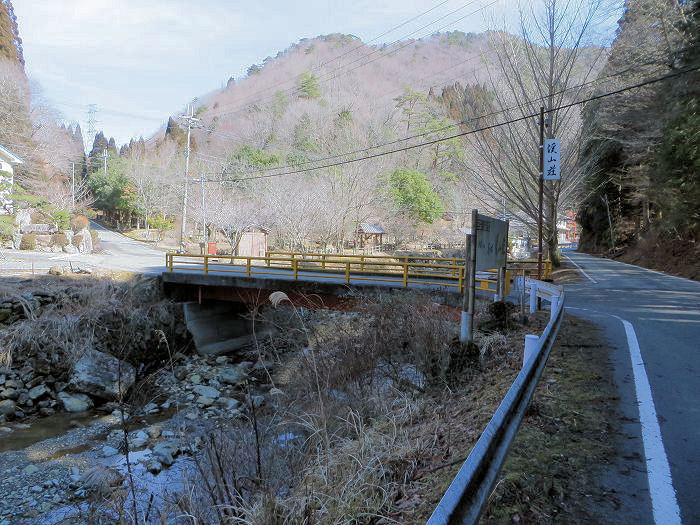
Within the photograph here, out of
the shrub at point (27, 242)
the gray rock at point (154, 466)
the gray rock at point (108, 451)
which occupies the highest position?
the shrub at point (27, 242)

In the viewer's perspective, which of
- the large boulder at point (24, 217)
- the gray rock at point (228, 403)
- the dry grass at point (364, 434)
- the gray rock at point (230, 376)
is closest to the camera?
the dry grass at point (364, 434)

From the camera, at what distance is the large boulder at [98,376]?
42.3ft

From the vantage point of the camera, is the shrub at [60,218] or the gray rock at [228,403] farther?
the shrub at [60,218]

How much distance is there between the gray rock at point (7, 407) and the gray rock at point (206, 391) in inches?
173

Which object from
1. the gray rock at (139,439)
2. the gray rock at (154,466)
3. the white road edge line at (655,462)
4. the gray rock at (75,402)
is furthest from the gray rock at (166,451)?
the white road edge line at (655,462)

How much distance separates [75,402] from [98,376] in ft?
3.85

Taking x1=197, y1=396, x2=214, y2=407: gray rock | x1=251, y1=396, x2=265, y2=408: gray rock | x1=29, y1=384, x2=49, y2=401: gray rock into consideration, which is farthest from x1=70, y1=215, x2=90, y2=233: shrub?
x1=251, y1=396, x2=265, y2=408: gray rock

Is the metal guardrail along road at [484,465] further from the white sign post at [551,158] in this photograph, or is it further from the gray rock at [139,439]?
the white sign post at [551,158]

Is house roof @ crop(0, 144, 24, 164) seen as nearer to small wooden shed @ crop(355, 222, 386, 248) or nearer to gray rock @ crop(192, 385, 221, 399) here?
small wooden shed @ crop(355, 222, 386, 248)

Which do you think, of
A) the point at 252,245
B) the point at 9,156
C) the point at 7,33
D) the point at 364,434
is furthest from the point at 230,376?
the point at 7,33

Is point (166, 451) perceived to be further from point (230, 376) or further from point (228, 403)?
point (230, 376)

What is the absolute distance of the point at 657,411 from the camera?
4.49 m

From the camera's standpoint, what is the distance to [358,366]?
8211 mm

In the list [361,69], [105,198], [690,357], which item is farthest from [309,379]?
[361,69]
